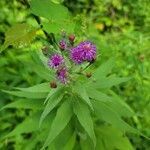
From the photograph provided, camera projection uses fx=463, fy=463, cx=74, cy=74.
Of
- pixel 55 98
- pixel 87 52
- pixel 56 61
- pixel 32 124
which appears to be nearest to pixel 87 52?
pixel 87 52

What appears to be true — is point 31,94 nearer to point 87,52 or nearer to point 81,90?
point 81,90

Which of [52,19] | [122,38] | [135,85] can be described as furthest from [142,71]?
[52,19]

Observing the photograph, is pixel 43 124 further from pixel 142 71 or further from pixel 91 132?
pixel 142 71

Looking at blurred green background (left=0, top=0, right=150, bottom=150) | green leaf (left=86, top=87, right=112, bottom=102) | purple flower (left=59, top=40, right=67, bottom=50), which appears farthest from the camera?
blurred green background (left=0, top=0, right=150, bottom=150)

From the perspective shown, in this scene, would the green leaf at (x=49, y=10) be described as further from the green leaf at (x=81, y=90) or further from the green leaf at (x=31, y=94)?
the green leaf at (x=31, y=94)

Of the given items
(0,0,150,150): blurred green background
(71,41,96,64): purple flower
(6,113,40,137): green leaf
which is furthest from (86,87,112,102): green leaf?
(0,0,150,150): blurred green background

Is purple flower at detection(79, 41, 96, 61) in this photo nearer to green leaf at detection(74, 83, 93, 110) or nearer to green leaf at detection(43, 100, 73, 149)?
green leaf at detection(74, 83, 93, 110)

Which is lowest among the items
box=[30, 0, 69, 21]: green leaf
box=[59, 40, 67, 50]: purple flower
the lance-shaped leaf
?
the lance-shaped leaf
